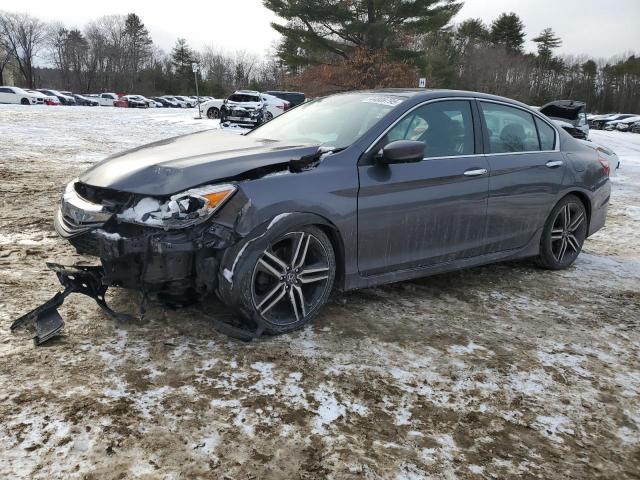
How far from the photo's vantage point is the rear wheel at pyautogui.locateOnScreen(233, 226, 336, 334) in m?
3.02

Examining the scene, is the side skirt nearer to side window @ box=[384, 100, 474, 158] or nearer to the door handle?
the door handle

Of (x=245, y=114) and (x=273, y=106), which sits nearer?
(x=245, y=114)

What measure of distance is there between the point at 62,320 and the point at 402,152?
2.32 meters

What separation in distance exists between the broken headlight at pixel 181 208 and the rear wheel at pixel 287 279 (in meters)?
0.34

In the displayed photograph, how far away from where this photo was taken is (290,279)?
3.23 m

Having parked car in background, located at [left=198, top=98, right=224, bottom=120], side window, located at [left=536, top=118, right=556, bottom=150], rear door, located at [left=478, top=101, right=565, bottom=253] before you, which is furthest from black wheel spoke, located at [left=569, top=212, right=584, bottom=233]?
parked car in background, located at [left=198, top=98, right=224, bottom=120]

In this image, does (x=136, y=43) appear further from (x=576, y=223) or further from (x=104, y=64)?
(x=576, y=223)

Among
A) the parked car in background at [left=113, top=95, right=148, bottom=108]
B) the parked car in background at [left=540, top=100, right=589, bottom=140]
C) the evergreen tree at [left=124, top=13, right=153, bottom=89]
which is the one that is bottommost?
the parked car in background at [left=540, top=100, right=589, bottom=140]

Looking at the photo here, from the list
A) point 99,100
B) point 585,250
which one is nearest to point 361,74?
point 585,250

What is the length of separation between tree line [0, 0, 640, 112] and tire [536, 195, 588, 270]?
2430cm

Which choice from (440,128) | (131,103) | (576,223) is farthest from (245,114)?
(131,103)

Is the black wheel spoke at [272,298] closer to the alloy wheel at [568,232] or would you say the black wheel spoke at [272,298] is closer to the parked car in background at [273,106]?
the alloy wheel at [568,232]

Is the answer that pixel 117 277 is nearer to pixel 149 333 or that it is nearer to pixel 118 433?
pixel 149 333

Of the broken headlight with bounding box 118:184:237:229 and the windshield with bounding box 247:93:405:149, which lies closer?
the broken headlight with bounding box 118:184:237:229
